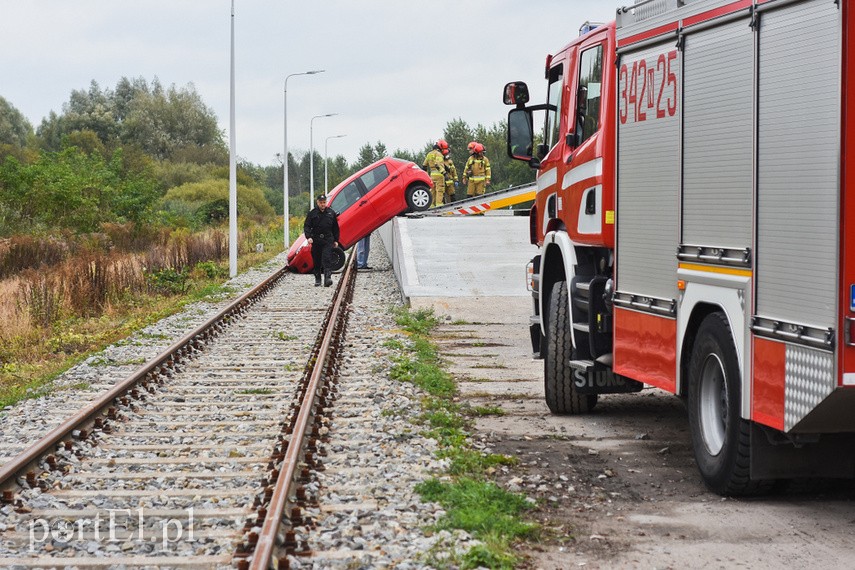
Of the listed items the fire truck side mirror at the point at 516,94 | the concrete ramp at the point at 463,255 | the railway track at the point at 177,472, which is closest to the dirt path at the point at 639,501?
the railway track at the point at 177,472

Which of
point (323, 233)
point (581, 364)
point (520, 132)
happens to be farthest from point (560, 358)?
point (323, 233)

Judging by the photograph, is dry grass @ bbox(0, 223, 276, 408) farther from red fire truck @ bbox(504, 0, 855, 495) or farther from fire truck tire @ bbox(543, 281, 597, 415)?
red fire truck @ bbox(504, 0, 855, 495)

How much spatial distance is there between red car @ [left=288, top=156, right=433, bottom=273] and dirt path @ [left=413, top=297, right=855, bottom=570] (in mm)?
18402

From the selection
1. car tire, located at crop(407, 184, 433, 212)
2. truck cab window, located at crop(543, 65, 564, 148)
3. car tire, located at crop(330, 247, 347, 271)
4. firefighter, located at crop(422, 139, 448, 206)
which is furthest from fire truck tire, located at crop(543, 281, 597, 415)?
firefighter, located at crop(422, 139, 448, 206)

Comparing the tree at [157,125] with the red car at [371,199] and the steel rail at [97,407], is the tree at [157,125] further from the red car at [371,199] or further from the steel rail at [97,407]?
the steel rail at [97,407]

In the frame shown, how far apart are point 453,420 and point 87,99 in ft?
372

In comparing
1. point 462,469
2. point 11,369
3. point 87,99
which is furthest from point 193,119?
point 462,469

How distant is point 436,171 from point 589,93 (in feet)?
75.2

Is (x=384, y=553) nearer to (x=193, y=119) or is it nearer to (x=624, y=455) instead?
(x=624, y=455)

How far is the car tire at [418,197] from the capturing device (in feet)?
105

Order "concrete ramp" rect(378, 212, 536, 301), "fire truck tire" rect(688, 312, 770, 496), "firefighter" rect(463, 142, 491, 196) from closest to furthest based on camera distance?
1. "fire truck tire" rect(688, 312, 770, 496)
2. "concrete ramp" rect(378, 212, 536, 301)
3. "firefighter" rect(463, 142, 491, 196)

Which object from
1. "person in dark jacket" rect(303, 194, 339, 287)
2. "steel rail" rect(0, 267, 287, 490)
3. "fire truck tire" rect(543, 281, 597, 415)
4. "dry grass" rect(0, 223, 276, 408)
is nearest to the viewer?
"steel rail" rect(0, 267, 287, 490)

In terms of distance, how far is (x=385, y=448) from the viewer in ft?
30.5
